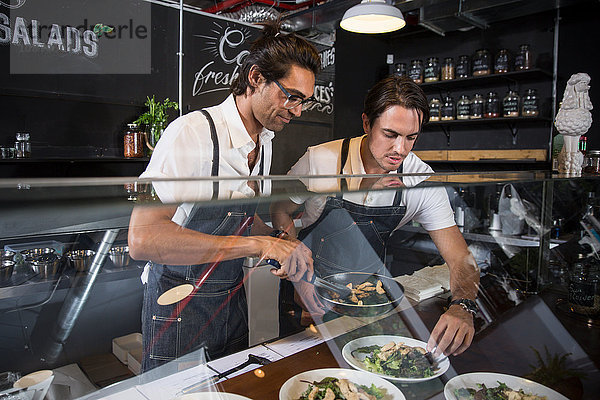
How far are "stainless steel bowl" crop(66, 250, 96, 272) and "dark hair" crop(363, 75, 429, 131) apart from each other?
1286 mm

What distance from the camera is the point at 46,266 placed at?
51cm

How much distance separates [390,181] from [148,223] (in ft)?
1.53

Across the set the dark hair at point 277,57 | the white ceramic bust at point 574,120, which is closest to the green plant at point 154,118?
the dark hair at point 277,57

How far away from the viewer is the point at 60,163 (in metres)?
3.15

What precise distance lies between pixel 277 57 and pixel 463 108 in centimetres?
376

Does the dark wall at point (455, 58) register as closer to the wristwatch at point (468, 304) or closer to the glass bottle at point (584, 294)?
the glass bottle at point (584, 294)

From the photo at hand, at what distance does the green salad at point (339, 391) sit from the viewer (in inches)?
29.3

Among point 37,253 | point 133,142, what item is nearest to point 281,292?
point 37,253

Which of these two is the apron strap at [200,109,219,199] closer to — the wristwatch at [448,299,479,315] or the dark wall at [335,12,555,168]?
the wristwatch at [448,299,479,315]

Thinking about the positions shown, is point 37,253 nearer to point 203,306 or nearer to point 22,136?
point 203,306

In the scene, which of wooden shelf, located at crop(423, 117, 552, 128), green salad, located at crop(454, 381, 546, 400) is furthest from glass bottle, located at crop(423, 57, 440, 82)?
green salad, located at crop(454, 381, 546, 400)

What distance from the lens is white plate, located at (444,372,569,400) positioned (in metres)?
0.84

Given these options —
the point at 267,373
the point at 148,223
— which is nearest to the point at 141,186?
the point at 148,223

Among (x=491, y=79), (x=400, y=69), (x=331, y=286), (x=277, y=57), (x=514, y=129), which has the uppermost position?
(x=400, y=69)
